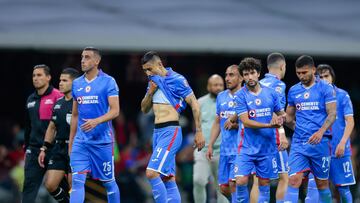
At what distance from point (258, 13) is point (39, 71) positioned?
9.36 meters

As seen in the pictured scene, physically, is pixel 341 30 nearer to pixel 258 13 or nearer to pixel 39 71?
pixel 258 13

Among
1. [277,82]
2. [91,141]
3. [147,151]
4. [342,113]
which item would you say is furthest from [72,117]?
[147,151]

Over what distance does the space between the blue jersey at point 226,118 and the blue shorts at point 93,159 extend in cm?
205

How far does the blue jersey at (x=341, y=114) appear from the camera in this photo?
15.5 metres

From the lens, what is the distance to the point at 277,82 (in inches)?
593

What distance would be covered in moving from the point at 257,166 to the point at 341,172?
1772 mm

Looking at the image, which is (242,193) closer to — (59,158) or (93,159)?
(93,159)

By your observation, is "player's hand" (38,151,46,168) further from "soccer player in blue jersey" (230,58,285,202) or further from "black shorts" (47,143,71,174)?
"soccer player in blue jersey" (230,58,285,202)

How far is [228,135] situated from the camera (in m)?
15.6

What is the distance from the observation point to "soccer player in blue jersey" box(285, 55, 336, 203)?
14.5 meters

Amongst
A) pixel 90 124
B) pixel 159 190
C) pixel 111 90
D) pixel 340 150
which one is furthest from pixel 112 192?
pixel 340 150

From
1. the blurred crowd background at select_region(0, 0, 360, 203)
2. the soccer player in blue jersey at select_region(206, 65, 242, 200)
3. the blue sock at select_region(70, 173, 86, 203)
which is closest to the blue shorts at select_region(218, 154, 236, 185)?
the soccer player in blue jersey at select_region(206, 65, 242, 200)

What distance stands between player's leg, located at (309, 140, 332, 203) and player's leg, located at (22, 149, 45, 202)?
13.7 feet

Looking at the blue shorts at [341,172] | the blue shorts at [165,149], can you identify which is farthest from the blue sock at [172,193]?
the blue shorts at [341,172]
